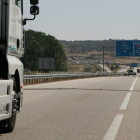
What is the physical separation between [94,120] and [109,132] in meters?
2.18

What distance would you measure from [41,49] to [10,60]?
348ft

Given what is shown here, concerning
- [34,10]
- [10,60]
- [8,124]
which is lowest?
[8,124]

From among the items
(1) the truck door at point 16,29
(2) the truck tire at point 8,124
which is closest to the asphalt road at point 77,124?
(2) the truck tire at point 8,124

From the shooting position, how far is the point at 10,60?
8.77 m

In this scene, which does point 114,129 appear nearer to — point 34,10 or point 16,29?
point 16,29

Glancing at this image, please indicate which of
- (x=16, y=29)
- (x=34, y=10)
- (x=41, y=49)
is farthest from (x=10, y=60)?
(x=41, y=49)

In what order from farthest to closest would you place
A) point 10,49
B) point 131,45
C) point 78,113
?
point 131,45 < point 78,113 < point 10,49

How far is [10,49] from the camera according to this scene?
29.9 feet

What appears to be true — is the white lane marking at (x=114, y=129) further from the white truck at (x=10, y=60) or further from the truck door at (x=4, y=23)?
the truck door at (x=4, y=23)

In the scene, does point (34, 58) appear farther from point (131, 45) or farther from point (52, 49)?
point (131, 45)

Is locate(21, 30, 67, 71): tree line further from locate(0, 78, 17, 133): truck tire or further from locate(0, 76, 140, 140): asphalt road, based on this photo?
locate(0, 78, 17, 133): truck tire

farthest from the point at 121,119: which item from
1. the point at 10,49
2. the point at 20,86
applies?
the point at 10,49

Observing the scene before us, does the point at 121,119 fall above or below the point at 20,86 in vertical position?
below

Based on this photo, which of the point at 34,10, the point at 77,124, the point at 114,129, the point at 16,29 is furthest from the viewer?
the point at 34,10
